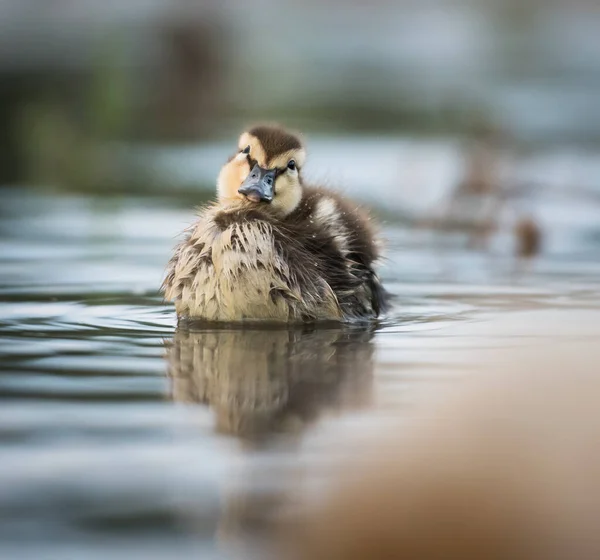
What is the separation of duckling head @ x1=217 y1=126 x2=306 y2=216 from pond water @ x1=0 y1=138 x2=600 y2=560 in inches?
24.7

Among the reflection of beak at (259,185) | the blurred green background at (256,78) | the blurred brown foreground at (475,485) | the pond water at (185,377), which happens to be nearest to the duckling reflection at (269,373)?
the pond water at (185,377)

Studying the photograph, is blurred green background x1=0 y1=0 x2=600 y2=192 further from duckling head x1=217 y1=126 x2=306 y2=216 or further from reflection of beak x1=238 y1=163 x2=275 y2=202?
reflection of beak x1=238 y1=163 x2=275 y2=202

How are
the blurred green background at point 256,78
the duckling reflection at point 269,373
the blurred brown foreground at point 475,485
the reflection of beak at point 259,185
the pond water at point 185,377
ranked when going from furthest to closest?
the blurred green background at point 256,78 < the reflection of beak at point 259,185 < the duckling reflection at point 269,373 < the pond water at point 185,377 < the blurred brown foreground at point 475,485

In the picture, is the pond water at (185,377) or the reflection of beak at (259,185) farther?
the reflection of beak at (259,185)

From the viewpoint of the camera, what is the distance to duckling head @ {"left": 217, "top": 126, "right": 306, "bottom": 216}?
19.8 ft

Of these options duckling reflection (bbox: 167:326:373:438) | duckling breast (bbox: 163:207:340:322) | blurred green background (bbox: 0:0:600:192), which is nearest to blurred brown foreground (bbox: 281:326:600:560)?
duckling reflection (bbox: 167:326:373:438)

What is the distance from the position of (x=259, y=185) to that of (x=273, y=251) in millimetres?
400

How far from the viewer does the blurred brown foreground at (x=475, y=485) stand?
Result: 8.91 ft

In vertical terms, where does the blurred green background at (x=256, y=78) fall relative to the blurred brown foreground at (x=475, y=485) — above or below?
above

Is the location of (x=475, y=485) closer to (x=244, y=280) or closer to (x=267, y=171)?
(x=244, y=280)

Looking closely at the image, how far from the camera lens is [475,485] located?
3.25m

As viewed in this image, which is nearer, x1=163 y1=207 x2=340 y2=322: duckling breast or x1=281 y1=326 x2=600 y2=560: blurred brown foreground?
x1=281 y1=326 x2=600 y2=560: blurred brown foreground

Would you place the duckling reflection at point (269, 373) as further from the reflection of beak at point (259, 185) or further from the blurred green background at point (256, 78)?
the blurred green background at point (256, 78)

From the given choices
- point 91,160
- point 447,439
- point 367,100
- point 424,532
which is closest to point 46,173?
point 91,160
